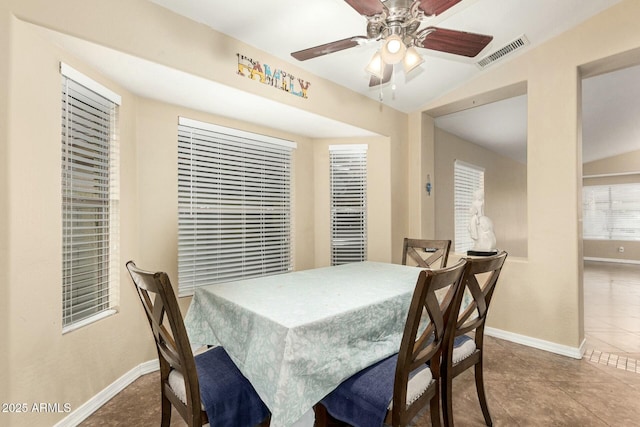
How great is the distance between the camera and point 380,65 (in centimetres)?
172

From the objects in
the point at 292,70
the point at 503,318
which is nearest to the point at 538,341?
the point at 503,318

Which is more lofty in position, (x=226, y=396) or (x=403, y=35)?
(x=403, y=35)

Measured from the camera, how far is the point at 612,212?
7.56 meters

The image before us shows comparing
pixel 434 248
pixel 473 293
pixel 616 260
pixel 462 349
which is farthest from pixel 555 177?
pixel 616 260

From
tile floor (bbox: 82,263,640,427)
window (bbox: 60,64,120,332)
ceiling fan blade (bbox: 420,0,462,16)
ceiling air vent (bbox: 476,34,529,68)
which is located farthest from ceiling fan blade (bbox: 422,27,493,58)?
tile floor (bbox: 82,263,640,427)

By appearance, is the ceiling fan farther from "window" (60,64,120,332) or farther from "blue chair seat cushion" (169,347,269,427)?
"blue chair seat cushion" (169,347,269,427)

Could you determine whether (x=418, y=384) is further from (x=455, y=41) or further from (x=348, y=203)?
(x=348, y=203)

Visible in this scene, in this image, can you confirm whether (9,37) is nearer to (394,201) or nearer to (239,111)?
(239,111)

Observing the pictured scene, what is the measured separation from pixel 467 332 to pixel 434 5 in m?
1.60

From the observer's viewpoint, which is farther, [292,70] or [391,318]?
[292,70]

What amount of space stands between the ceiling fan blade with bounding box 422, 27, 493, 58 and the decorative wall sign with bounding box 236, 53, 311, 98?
118cm

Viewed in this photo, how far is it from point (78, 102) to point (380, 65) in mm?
1838

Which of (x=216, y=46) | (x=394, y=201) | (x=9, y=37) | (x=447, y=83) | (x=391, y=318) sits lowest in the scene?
(x=391, y=318)

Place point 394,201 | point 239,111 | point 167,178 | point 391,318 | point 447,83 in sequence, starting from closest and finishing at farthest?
point 391,318 < point 167,178 < point 239,111 < point 447,83 < point 394,201
